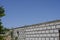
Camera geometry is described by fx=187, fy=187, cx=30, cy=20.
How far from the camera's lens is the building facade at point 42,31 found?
13.2 m

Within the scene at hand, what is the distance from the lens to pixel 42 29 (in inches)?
572

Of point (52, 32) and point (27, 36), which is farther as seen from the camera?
point (27, 36)

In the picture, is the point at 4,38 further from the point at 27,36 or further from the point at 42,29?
the point at 42,29

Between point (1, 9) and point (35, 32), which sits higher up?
point (1, 9)

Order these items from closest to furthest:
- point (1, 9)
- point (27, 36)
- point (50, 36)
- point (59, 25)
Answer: point (59, 25)
point (50, 36)
point (27, 36)
point (1, 9)

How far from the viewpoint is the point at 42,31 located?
14523 mm

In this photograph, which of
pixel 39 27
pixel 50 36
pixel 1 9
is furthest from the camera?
pixel 1 9

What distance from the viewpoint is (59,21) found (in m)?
13.1

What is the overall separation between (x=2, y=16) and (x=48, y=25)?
731cm

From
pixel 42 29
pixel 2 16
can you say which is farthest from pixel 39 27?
pixel 2 16

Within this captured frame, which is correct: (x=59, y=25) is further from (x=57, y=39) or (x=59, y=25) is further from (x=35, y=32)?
(x=35, y=32)

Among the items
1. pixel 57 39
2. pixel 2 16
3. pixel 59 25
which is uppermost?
pixel 2 16

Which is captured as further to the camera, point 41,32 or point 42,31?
point 41,32

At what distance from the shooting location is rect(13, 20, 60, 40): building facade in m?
13.2
